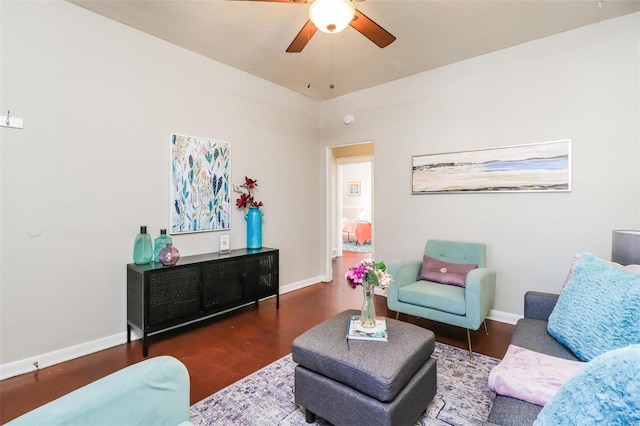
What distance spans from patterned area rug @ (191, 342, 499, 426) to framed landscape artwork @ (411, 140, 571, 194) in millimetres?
1820

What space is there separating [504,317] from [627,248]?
4.96 feet

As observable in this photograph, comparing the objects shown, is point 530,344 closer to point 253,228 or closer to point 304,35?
point 304,35

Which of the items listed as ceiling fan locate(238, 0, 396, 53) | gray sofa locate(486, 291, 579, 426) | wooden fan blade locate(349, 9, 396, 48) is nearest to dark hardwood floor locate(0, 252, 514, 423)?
gray sofa locate(486, 291, 579, 426)

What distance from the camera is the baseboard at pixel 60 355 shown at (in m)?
2.23

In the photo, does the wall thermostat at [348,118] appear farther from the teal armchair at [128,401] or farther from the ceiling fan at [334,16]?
the teal armchair at [128,401]

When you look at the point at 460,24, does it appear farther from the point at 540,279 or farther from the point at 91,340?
the point at 91,340

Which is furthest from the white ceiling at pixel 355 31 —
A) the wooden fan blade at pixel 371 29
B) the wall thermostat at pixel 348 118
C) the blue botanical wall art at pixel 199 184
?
the blue botanical wall art at pixel 199 184

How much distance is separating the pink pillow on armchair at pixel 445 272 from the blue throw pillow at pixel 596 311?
3.69 ft

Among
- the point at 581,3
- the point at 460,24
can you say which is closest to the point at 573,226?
the point at 581,3

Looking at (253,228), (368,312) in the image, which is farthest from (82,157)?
(368,312)

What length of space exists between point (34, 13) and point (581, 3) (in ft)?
14.2

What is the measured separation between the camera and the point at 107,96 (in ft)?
8.81

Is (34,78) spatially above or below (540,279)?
above

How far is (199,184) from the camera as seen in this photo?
10.9 feet
